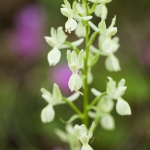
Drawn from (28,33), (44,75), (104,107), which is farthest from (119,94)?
(28,33)

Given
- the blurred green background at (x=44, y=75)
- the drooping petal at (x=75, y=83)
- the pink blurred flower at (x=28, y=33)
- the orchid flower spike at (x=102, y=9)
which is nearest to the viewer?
the drooping petal at (x=75, y=83)

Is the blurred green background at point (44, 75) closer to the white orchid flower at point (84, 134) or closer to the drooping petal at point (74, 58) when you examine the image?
A: the white orchid flower at point (84, 134)

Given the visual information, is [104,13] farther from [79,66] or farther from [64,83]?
[64,83]

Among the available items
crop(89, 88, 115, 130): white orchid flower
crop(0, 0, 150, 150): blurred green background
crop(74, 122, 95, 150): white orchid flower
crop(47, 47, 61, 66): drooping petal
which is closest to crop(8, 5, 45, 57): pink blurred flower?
crop(0, 0, 150, 150): blurred green background

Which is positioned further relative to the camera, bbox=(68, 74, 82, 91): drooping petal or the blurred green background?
the blurred green background

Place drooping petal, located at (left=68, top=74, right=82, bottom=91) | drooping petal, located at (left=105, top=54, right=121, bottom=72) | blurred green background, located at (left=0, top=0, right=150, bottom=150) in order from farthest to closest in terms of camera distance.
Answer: blurred green background, located at (left=0, top=0, right=150, bottom=150) → drooping petal, located at (left=105, top=54, right=121, bottom=72) → drooping petal, located at (left=68, top=74, right=82, bottom=91)

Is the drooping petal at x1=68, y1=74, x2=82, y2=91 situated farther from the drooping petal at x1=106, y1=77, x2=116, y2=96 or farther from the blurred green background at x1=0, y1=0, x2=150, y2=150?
the blurred green background at x1=0, y1=0, x2=150, y2=150

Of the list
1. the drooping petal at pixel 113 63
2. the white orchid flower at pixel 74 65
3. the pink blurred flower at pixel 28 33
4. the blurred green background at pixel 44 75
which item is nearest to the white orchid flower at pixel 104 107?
the drooping petal at pixel 113 63

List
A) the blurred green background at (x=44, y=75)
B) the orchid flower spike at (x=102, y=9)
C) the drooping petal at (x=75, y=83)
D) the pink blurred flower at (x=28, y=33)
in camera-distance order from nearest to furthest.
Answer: the drooping petal at (x=75, y=83)
the orchid flower spike at (x=102, y=9)
the blurred green background at (x=44, y=75)
the pink blurred flower at (x=28, y=33)

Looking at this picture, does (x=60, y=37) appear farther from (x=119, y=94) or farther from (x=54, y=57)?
(x=119, y=94)
